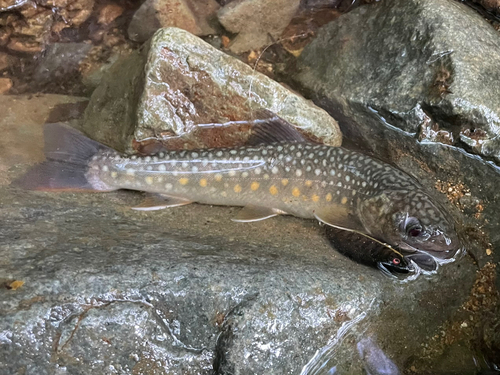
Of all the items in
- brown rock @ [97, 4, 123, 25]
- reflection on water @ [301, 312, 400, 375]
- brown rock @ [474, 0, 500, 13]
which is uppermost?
brown rock @ [474, 0, 500, 13]

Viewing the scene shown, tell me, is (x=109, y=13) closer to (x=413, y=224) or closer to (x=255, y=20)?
(x=255, y=20)

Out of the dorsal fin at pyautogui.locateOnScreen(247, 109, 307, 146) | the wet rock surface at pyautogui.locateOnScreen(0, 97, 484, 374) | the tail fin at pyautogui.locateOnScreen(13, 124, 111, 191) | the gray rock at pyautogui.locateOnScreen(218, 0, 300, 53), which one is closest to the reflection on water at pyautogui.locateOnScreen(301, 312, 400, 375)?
the wet rock surface at pyautogui.locateOnScreen(0, 97, 484, 374)

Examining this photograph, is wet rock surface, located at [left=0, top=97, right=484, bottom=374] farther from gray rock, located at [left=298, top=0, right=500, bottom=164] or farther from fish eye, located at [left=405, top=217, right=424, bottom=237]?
gray rock, located at [left=298, top=0, right=500, bottom=164]

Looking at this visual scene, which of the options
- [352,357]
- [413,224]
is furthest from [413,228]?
[352,357]

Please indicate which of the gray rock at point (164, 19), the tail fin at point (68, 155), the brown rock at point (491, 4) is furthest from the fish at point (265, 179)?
the brown rock at point (491, 4)

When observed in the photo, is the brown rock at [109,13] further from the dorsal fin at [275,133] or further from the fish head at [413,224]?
the fish head at [413,224]
